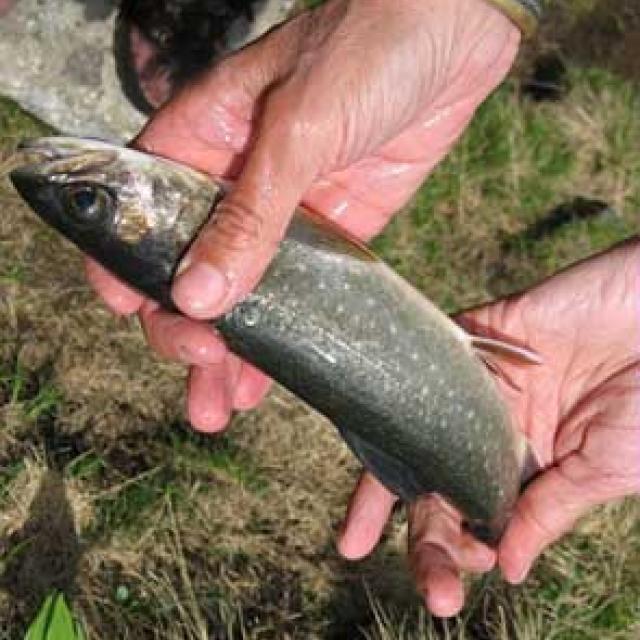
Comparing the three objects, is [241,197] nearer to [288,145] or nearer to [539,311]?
[288,145]

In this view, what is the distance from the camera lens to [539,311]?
11.4 feet

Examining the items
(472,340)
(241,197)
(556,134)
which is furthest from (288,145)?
(556,134)

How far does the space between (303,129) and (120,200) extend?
1.30 feet

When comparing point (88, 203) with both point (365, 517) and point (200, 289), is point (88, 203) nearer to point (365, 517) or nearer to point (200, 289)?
point (200, 289)

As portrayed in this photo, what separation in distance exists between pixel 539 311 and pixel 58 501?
1.39 meters

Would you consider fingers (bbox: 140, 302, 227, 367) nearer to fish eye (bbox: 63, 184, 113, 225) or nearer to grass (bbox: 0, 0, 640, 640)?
fish eye (bbox: 63, 184, 113, 225)

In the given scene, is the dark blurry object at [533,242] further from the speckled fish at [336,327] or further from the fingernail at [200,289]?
the fingernail at [200,289]

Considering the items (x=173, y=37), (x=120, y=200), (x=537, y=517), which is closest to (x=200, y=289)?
(x=120, y=200)

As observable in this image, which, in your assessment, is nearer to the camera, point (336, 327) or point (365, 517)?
point (336, 327)

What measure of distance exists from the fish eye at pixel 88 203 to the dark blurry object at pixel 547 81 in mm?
2340

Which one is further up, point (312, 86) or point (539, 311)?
point (312, 86)

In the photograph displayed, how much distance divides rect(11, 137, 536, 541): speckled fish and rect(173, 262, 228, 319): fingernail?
0.14 m

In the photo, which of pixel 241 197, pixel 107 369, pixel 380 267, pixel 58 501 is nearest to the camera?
pixel 241 197

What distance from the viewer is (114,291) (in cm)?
316
